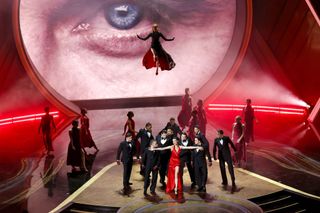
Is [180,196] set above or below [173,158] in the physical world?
below

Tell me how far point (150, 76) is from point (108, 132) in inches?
149

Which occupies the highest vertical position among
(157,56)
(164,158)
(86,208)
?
(157,56)

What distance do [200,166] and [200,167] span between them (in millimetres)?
21

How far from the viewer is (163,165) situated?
11016 millimetres

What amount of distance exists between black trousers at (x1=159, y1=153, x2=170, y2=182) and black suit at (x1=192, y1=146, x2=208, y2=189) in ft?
2.01

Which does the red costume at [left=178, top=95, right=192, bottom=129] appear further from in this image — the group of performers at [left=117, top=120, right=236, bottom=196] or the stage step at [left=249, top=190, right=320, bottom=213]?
the stage step at [left=249, top=190, right=320, bottom=213]

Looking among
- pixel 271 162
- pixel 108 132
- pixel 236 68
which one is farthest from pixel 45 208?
pixel 236 68

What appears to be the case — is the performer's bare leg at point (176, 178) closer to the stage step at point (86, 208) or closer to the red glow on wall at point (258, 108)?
the stage step at point (86, 208)

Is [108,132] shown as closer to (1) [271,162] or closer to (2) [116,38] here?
(2) [116,38]

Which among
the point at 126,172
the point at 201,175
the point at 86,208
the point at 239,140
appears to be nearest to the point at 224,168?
the point at 201,175

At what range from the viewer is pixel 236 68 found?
18281mm

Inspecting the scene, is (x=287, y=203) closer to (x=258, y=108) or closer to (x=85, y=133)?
(x=85, y=133)

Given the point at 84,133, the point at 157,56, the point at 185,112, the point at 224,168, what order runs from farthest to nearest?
the point at 185,112
the point at 84,133
the point at 157,56
the point at 224,168

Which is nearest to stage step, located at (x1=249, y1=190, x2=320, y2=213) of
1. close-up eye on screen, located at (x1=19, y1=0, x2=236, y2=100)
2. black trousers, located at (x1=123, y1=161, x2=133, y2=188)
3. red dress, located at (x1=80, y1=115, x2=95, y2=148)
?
black trousers, located at (x1=123, y1=161, x2=133, y2=188)
